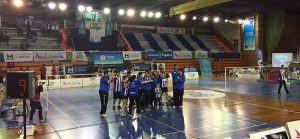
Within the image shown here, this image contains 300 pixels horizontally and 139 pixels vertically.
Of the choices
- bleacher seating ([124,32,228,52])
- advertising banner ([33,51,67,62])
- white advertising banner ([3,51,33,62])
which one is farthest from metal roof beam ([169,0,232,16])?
white advertising banner ([3,51,33,62])

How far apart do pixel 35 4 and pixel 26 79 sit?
1517 cm

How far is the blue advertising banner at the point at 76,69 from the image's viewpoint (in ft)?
78.4

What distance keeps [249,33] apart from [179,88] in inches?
910

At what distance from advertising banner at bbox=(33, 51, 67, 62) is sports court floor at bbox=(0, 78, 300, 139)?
10.7m

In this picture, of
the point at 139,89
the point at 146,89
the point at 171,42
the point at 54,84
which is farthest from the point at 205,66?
the point at 139,89

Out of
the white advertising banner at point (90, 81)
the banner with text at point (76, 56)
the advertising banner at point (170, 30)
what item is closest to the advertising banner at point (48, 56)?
the banner with text at point (76, 56)

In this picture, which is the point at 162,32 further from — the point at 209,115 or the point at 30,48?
the point at 209,115

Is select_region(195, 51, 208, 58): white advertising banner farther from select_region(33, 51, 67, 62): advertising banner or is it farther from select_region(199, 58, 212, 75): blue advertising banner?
select_region(33, 51, 67, 62): advertising banner

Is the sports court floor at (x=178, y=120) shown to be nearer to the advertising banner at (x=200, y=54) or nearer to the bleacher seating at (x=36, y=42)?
the bleacher seating at (x=36, y=42)

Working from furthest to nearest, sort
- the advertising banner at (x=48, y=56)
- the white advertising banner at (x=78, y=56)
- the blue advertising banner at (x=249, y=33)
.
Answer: the blue advertising banner at (x=249, y=33)
the white advertising banner at (x=78, y=56)
the advertising banner at (x=48, y=56)

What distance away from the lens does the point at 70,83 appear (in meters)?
21.2

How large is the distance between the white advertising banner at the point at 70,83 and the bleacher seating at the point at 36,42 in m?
7.60

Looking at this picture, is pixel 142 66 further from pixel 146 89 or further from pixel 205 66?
pixel 146 89

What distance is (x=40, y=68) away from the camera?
73.3 feet
